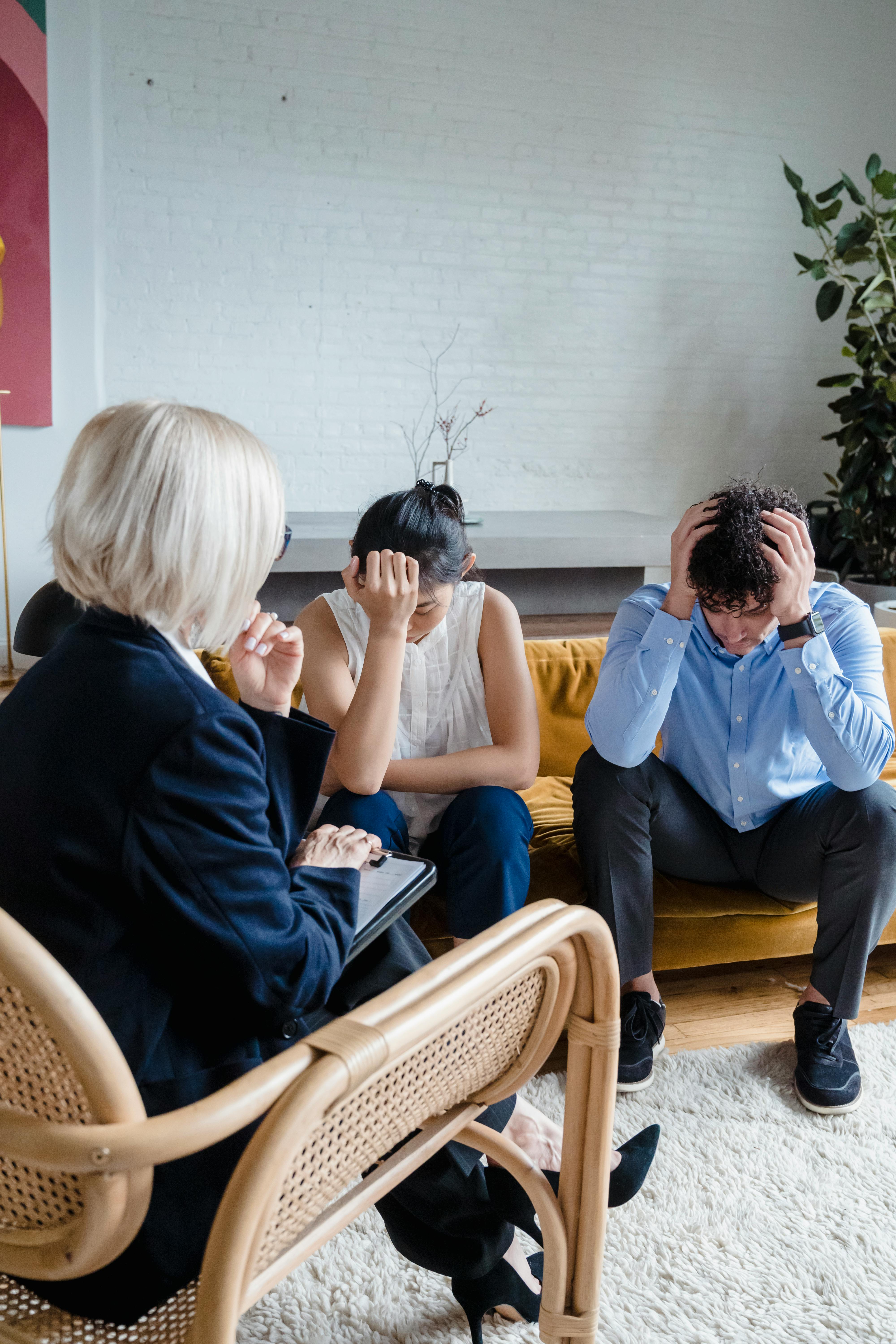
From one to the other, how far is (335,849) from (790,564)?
93 centimetres

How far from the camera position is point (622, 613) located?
1890mm

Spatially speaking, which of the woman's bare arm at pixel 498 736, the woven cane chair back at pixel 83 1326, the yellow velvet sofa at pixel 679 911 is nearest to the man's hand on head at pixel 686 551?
the woman's bare arm at pixel 498 736

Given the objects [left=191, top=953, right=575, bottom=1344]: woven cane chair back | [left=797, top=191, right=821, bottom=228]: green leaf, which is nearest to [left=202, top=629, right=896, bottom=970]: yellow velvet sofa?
[left=191, top=953, right=575, bottom=1344]: woven cane chair back

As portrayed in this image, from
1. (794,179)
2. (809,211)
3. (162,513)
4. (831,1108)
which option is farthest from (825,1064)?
(794,179)

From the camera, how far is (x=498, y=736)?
182 centimetres

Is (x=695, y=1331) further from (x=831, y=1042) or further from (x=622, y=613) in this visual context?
(x=622, y=613)

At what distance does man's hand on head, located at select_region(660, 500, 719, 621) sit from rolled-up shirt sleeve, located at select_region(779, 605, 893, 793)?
0.18 metres

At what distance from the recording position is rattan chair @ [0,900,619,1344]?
1.97 ft

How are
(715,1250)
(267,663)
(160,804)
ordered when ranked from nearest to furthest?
(160,804)
(267,663)
(715,1250)

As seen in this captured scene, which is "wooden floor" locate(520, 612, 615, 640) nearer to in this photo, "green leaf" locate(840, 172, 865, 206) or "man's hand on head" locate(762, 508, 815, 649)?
"green leaf" locate(840, 172, 865, 206)

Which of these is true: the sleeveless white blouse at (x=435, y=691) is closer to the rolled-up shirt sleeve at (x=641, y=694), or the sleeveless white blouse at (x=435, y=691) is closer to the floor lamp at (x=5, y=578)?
the rolled-up shirt sleeve at (x=641, y=694)

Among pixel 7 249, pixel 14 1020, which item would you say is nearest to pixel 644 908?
pixel 14 1020

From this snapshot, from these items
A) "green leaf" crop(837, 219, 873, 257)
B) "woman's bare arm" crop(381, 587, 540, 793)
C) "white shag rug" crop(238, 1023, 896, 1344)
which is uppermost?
"green leaf" crop(837, 219, 873, 257)

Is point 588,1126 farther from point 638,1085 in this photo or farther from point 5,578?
point 5,578
